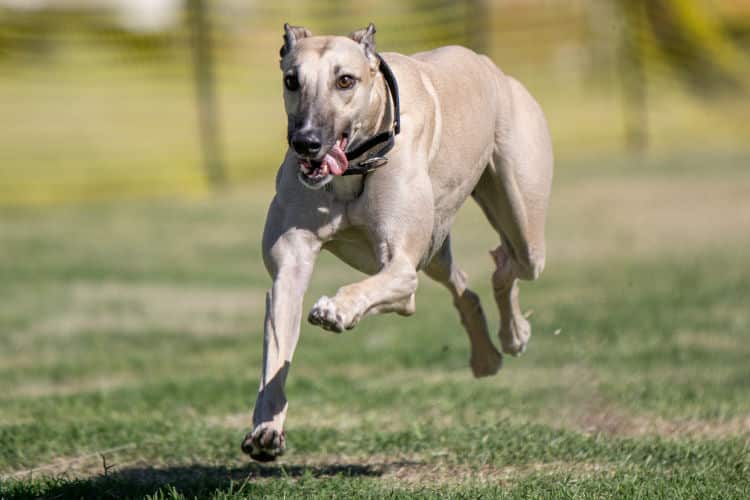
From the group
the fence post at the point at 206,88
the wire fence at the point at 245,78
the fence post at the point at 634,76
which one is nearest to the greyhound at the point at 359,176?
the wire fence at the point at 245,78

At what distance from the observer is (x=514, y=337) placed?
6.81m

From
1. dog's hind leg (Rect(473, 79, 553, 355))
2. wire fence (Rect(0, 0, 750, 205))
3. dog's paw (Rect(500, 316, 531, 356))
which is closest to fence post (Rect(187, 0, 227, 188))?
wire fence (Rect(0, 0, 750, 205))

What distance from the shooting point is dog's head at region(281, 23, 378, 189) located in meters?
4.50

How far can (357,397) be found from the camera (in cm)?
756

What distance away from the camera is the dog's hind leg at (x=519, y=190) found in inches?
242

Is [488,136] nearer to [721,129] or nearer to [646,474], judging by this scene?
[646,474]

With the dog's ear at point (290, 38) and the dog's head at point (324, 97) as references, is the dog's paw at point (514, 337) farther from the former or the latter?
the dog's ear at point (290, 38)

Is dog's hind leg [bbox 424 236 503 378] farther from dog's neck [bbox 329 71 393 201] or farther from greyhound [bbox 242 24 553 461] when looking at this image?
dog's neck [bbox 329 71 393 201]

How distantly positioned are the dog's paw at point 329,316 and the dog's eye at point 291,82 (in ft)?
2.63

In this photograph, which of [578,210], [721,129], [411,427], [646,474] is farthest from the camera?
[721,129]

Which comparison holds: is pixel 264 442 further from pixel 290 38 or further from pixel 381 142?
pixel 290 38

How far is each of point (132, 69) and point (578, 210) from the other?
647 inches

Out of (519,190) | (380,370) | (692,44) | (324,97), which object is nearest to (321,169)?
(324,97)

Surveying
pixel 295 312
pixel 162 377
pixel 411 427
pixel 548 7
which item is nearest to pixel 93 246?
pixel 162 377
